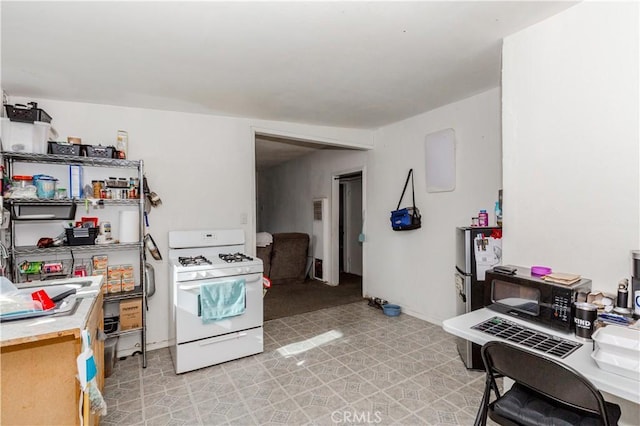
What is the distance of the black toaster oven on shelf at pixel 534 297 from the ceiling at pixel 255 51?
1455mm

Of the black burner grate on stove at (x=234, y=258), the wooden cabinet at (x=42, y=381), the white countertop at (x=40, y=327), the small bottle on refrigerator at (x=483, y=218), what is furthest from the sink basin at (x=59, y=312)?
the small bottle on refrigerator at (x=483, y=218)

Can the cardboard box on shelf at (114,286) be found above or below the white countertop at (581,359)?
below

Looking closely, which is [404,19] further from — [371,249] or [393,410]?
[371,249]

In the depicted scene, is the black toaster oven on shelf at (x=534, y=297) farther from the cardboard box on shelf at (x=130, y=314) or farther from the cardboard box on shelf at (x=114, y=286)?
the cardboard box on shelf at (x=114, y=286)

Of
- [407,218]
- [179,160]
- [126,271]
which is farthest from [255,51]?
Answer: [407,218]

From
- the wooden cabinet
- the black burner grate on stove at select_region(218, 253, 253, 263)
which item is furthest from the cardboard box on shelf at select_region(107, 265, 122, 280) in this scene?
the wooden cabinet

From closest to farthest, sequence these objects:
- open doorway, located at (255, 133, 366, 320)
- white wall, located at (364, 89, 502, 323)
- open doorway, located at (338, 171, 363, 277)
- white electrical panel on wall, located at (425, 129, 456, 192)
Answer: white wall, located at (364, 89, 502, 323) → white electrical panel on wall, located at (425, 129, 456, 192) → open doorway, located at (255, 133, 366, 320) → open doorway, located at (338, 171, 363, 277)

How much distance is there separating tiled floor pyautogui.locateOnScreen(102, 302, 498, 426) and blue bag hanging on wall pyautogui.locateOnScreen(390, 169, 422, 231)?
3.96ft

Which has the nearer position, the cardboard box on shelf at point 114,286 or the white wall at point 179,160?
the cardboard box on shelf at point 114,286

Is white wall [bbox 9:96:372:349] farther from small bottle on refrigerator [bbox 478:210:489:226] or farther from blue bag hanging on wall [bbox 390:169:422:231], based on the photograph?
small bottle on refrigerator [bbox 478:210:489:226]

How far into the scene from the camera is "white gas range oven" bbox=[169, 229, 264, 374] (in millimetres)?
2650

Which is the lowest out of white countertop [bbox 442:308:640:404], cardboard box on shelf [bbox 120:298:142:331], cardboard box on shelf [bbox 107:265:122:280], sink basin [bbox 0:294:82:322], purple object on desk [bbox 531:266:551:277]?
cardboard box on shelf [bbox 120:298:142:331]

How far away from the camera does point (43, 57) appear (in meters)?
2.11

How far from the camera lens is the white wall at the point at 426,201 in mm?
3090
